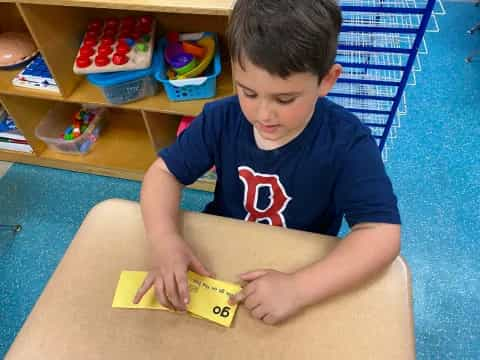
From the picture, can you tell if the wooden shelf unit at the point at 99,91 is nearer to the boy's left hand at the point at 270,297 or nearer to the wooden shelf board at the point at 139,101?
the wooden shelf board at the point at 139,101

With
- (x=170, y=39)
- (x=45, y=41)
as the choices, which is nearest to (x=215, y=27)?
(x=170, y=39)

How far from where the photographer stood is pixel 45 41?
4.21 feet

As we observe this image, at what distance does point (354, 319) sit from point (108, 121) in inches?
62.3

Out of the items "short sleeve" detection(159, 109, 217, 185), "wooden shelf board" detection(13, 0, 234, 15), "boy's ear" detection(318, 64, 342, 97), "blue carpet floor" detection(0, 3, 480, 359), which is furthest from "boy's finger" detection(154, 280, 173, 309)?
"blue carpet floor" detection(0, 3, 480, 359)

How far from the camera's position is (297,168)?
0.72 metres

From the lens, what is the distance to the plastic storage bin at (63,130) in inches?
66.0

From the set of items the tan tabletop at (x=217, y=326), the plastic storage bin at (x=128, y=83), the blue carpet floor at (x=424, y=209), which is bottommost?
the blue carpet floor at (x=424, y=209)

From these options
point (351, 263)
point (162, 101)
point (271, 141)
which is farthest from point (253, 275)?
point (162, 101)

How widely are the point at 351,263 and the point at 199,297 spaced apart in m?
0.22

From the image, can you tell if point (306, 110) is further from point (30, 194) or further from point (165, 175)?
point (30, 194)

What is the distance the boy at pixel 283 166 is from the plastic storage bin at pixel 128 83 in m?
0.63

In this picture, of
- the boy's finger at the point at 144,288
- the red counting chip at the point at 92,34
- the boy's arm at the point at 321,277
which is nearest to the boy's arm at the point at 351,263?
the boy's arm at the point at 321,277

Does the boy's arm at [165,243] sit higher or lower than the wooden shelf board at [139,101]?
higher

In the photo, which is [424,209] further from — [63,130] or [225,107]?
[63,130]
